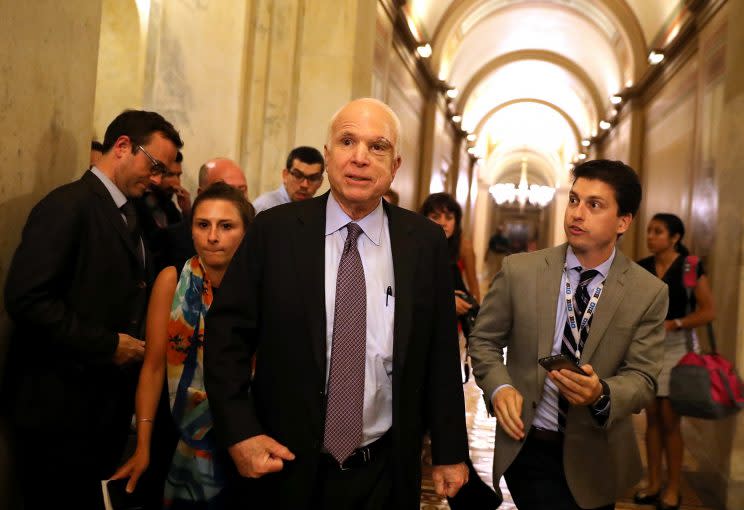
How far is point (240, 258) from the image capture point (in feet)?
7.02

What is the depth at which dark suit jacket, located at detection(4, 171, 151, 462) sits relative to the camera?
2.36 m

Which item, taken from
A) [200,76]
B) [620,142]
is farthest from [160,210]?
[620,142]

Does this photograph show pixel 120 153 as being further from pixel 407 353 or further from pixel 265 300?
pixel 407 353

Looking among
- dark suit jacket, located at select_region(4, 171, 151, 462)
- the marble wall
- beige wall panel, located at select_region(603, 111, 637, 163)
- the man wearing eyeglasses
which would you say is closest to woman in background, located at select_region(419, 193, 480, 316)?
the man wearing eyeglasses

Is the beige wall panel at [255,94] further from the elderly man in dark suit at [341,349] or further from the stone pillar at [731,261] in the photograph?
the elderly man in dark suit at [341,349]

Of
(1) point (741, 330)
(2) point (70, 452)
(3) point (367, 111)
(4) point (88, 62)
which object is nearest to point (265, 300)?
(3) point (367, 111)

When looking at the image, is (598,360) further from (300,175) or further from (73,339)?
(300,175)

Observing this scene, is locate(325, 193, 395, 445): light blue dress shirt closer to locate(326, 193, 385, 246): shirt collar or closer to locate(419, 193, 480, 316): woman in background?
locate(326, 193, 385, 246): shirt collar

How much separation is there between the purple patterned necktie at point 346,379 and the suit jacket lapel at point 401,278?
10 centimetres

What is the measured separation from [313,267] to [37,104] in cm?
124

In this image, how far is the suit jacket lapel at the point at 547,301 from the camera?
256cm

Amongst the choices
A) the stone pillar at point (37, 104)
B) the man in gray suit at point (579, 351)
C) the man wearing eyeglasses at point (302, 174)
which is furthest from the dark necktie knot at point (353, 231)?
the man wearing eyeglasses at point (302, 174)

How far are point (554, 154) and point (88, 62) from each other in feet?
102

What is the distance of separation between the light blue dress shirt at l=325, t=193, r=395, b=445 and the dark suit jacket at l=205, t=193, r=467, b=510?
4 cm
